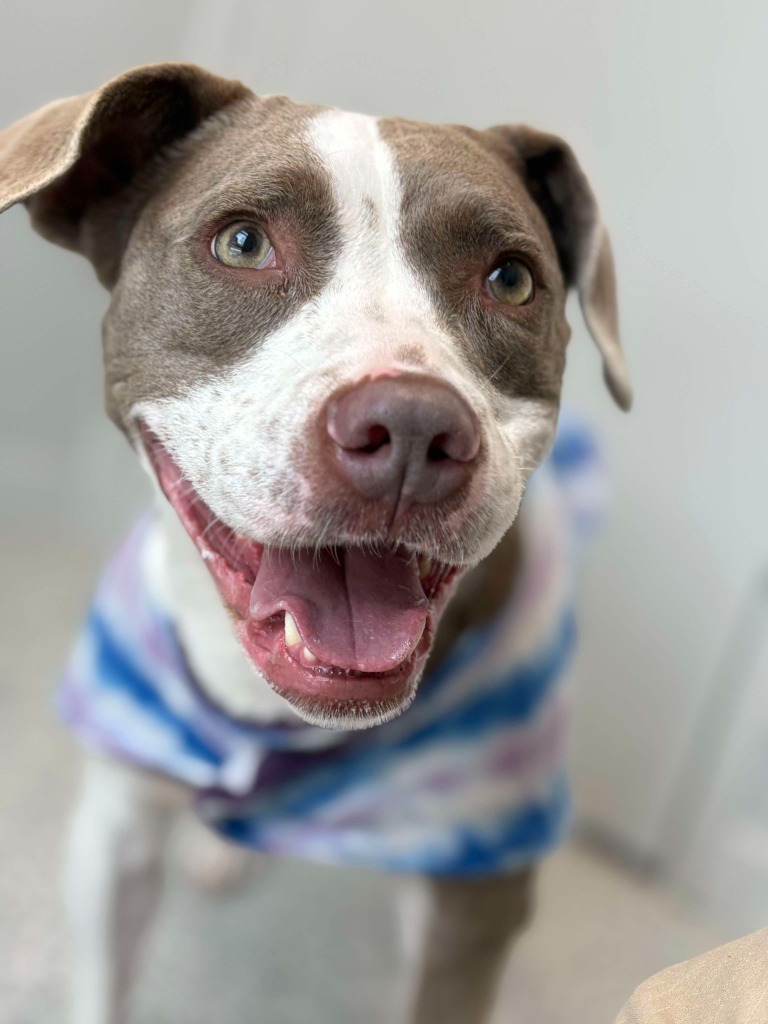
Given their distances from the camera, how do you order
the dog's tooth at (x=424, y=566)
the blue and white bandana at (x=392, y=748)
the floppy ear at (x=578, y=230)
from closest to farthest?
the dog's tooth at (x=424, y=566) → the floppy ear at (x=578, y=230) → the blue and white bandana at (x=392, y=748)

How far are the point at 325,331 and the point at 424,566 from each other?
20 cm

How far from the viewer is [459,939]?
3.86 ft

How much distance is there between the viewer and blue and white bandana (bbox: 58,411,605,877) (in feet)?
3.66

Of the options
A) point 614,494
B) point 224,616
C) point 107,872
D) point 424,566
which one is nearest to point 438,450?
point 424,566

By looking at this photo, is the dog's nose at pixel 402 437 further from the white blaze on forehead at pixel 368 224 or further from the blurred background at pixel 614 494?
the blurred background at pixel 614 494

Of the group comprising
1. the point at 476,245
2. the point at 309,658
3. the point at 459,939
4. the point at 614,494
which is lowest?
the point at 459,939

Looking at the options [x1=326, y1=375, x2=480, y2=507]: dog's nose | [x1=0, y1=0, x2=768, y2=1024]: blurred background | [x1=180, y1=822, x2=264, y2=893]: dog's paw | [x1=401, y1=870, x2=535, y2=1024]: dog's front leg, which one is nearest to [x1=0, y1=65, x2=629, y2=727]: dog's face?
[x1=326, y1=375, x2=480, y2=507]: dog's nose

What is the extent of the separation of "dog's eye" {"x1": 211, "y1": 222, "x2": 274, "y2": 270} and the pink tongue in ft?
0.82

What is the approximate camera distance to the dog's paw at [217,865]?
5.46 feet

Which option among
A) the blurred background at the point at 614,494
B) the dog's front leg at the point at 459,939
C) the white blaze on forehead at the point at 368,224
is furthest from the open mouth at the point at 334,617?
the dog's front leg at the point at 459,939

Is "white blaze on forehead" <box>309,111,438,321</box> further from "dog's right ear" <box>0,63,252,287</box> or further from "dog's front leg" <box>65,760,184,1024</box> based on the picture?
"dog's front leg" <box>65,760,184,1024</box>

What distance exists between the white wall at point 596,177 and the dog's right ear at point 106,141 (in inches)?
2.8

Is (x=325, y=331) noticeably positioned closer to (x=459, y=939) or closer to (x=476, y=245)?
(x=476, y=245)

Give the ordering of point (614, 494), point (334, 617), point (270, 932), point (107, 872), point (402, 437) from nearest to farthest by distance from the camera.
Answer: point (402, 437) → point (334, 617) → point (107, 872) → point (270, 932) → point (614, 494)
